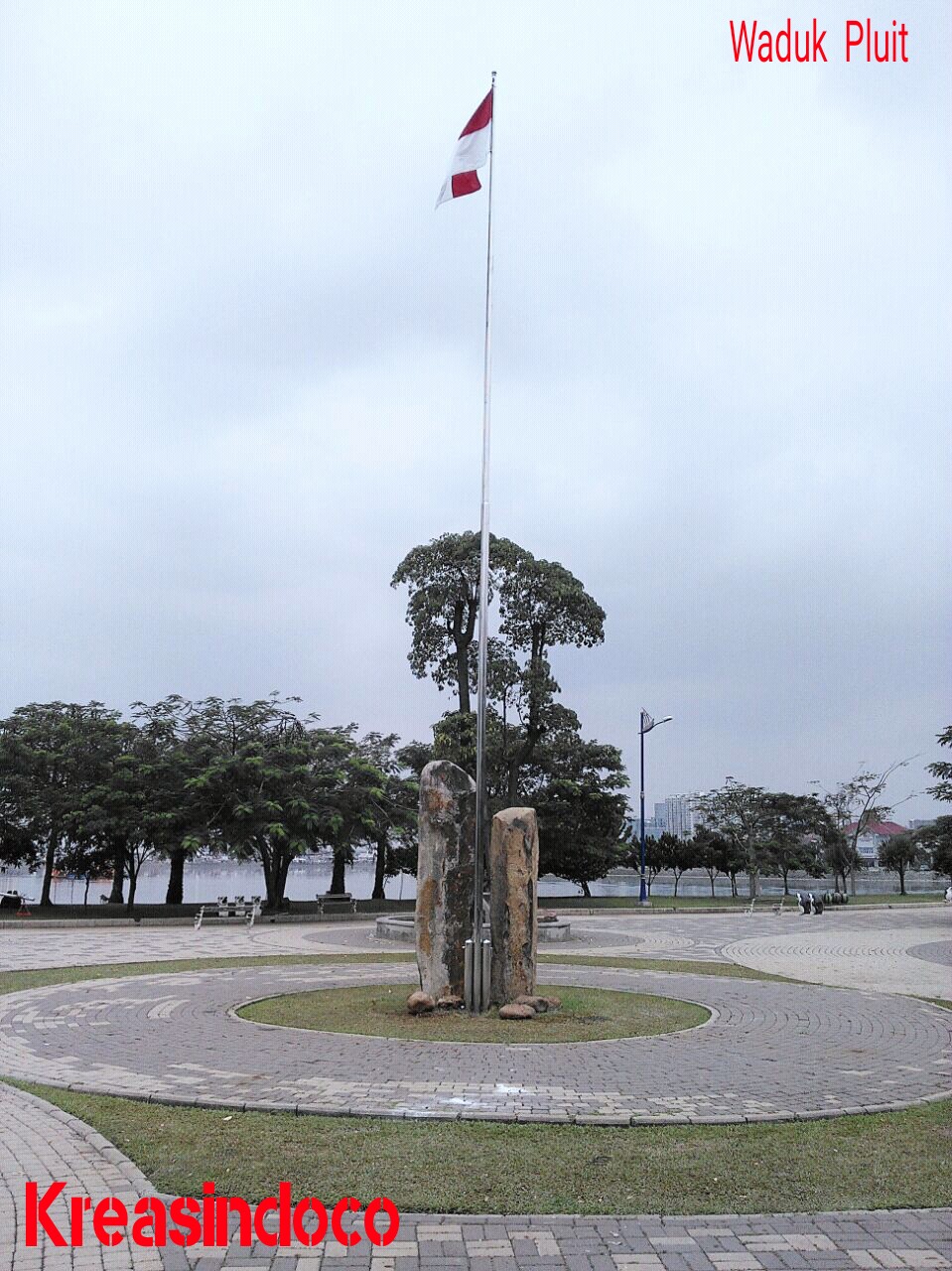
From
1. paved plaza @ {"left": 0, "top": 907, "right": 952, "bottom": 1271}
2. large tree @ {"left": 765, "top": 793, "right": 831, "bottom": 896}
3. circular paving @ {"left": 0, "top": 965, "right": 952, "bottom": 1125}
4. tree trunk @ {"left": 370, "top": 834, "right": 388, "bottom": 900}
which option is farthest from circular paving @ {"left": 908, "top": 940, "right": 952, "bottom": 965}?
large tree @ {"left": 765, "top": 793, "right": 831, "bottom": 896}

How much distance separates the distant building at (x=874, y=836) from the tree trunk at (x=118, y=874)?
33.3m

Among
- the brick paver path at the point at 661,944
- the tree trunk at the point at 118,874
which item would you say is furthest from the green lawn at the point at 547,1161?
the tree trunk at the point at 118,874

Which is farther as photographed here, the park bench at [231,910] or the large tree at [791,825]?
the large tree at [791,825]

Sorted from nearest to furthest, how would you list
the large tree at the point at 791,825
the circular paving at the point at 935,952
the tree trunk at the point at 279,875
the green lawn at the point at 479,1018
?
the green lawn at the point at 479,1018 < the circular paving at the point at 935,952 < the tree trunk at the point at 279,875 < the large tree at the point at 791,825

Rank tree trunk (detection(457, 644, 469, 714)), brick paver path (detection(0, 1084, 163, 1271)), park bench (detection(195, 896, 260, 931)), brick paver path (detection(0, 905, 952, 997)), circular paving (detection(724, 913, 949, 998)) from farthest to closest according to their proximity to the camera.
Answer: park bench (detection(195, 896, 260, 931)) → tree trunk (detection(457, 644, 469, 714)) → brick paver path (detection(0, 905, 952, 997)) → circular paving (detection(724, 913, 949, 998)) → brick paver path (detection(0, 1084, 163, 1271))

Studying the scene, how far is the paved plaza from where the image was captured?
187 inches

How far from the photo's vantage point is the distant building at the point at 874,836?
55194 mm

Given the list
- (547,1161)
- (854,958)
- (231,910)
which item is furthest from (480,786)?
(231,910)

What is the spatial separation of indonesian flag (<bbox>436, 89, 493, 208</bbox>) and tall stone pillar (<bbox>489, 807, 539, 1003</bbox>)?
8263 mm

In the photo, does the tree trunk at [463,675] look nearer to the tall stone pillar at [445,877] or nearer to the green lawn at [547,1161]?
the tall stone pillar at [445,877]

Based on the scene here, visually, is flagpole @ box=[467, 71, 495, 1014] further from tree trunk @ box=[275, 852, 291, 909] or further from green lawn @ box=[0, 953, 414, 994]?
tree trunk @ box=[275, 852, 291, 909]

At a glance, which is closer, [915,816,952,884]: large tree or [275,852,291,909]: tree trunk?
[275,852,291,909]: tree trunk

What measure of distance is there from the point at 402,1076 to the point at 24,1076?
118 inches

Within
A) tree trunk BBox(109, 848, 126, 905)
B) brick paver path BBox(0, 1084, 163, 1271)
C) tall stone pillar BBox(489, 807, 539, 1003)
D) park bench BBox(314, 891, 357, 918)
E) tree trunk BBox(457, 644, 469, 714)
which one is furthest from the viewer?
tree trunk BBox(109, 848, 126, 905)
